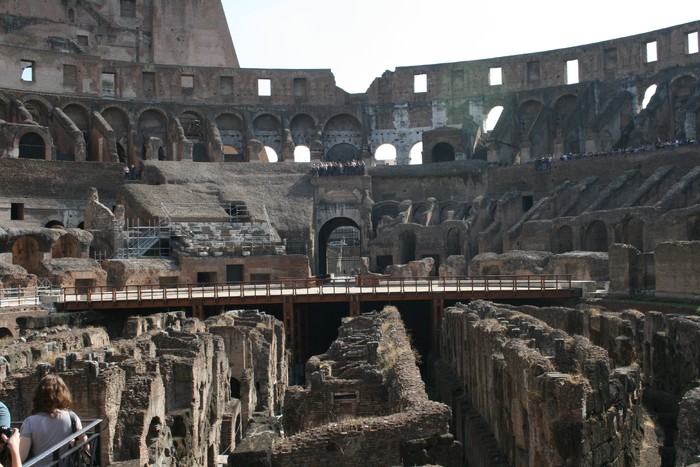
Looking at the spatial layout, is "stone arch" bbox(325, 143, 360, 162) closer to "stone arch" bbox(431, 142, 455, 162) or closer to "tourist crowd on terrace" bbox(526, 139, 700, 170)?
"stone arch" bbox(431, 142, 455, 162)

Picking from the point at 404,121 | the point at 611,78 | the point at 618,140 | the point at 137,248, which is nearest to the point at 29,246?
the point at 137,248

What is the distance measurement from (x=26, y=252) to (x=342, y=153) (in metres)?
25.7

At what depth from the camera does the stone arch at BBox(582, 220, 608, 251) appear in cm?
3916

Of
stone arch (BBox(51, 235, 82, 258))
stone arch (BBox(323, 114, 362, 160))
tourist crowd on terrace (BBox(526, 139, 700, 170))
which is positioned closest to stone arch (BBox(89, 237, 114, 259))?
stone arch (BBox(51, 235, 82, 258))

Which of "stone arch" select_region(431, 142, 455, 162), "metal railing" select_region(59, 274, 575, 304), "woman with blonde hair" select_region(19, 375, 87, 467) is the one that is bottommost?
"metal railing" select_region(59, 274, 575, 304)

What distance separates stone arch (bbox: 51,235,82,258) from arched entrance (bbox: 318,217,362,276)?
13.3 m

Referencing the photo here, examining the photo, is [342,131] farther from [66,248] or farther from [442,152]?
[66,248]

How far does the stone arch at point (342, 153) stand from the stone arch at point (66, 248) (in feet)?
77.3

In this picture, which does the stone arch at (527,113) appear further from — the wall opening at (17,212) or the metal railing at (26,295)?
the metal railing at (26,295)

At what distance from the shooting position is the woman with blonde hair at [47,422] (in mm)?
5938

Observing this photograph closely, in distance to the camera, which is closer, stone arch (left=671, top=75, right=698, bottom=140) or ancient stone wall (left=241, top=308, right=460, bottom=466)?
ancient stone wall (left=241, top=308, right=460, bottom=466)

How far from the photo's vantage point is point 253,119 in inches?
2319

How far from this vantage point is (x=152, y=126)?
57000mm

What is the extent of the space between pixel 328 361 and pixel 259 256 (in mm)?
25916
